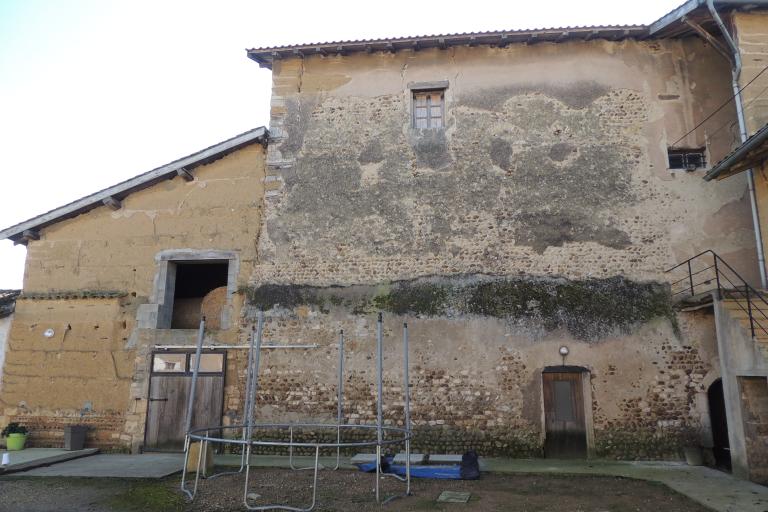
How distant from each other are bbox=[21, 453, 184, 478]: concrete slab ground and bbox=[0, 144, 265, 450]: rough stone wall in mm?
770

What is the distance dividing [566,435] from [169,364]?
309 inches

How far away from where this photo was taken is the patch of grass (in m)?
6.58

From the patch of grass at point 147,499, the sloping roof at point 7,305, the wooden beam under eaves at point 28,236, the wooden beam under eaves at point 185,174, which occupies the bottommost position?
the patch of grass at point 147,499

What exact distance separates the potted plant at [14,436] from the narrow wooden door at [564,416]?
9.92m

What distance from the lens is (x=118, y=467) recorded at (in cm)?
916

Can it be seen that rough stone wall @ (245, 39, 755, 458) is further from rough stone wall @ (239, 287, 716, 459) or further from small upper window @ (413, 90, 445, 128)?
small upper window @ (413, 90, 445, 128)

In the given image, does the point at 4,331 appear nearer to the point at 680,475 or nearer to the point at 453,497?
the point at 453,497

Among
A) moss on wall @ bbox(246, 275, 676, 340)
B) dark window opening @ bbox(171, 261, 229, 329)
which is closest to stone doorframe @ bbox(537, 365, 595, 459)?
moss on wall @ bbox(246, 275, 676, 340)

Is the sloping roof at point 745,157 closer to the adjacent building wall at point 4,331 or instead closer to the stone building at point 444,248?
the stone building at point 444,248

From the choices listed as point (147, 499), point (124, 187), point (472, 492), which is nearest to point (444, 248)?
point (472, 492)

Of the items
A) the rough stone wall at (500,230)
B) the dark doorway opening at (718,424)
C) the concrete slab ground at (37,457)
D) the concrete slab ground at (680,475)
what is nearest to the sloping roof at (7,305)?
the concrete slab ground at (37,457)

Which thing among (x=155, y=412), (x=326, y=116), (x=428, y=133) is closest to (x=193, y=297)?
(x=155, y=412)

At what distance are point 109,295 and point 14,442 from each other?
3.19 meters

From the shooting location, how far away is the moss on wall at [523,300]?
10.4 metres
